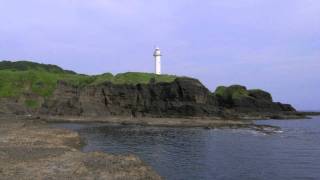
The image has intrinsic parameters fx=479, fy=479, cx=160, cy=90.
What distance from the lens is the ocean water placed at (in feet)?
118

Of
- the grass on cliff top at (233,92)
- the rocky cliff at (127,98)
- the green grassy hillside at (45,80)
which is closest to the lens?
the rocky cliff at (127,98)

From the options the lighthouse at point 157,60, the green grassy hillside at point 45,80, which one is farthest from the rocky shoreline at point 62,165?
the lighthouse at point 157,60

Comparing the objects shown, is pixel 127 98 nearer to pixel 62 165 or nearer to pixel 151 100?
pixel 151 100

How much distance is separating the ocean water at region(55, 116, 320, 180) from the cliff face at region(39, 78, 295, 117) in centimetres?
5408

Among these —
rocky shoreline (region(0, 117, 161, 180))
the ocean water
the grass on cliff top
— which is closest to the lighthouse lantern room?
the grass on cliff top

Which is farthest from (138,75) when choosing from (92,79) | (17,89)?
(17,89)

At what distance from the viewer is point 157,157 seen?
45219mm

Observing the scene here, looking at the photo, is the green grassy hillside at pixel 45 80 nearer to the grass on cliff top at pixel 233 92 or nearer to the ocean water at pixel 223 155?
the grass on cliff top at pixel 233 92

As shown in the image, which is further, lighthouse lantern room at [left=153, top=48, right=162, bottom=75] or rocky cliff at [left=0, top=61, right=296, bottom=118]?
lighthouse lantern room at [left=153, top=48, right=162, bottom=75]

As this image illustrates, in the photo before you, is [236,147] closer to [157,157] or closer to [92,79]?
[157,157]

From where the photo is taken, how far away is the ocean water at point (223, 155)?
3588 cm

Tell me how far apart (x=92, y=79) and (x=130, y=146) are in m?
95.9

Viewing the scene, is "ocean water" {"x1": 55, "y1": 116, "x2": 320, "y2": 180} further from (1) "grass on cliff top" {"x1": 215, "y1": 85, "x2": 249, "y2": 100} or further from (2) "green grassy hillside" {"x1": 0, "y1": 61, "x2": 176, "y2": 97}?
(2) "green grassy hillside" {"x1": 0, "y1": 61, "x2": 176, "y2": 97}

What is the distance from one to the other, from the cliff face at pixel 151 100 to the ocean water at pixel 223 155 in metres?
54.1
